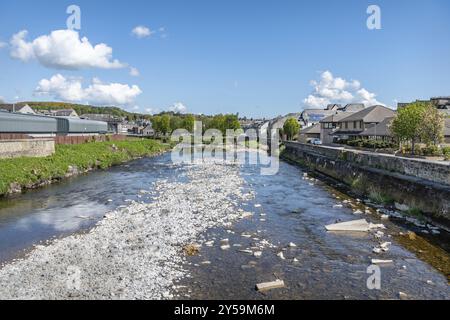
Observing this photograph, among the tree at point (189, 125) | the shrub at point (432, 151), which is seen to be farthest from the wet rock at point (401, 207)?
the tree at point (189, 125)

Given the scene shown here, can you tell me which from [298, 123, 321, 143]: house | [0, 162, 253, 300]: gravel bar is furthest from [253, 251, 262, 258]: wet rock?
[298, 123, 321, 143]: house

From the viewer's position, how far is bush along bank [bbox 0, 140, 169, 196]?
27422 millimetres

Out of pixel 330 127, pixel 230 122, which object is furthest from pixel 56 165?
pixel 230 122

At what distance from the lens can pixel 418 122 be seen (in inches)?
1603

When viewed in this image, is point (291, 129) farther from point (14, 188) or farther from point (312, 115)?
point (14, 188)

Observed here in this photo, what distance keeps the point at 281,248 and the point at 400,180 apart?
12.0m

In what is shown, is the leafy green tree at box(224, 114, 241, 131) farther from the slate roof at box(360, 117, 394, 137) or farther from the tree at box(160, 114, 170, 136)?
the slate roof at box(360, 117, 394, 137)

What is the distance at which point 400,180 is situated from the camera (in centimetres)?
2280

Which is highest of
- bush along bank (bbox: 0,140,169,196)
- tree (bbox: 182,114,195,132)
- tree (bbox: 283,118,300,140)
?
tree (bbox: 182,114,195,132)

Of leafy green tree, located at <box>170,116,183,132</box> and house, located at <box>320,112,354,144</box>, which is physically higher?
leafy green tree, located at <box>170,116,183,132</box>

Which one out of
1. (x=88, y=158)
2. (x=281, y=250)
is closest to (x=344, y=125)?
(x=88, y=158)

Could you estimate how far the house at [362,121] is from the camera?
65562 mm

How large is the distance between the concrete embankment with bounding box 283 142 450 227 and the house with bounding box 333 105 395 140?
99.0ft
